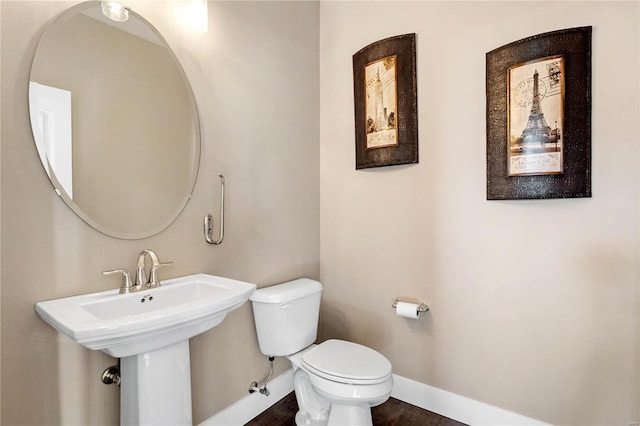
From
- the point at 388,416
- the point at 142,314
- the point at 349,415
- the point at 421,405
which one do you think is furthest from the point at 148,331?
the point at 421,405

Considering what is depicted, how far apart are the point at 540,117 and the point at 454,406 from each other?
5.03ft

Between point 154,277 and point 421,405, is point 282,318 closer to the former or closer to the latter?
point 154,277

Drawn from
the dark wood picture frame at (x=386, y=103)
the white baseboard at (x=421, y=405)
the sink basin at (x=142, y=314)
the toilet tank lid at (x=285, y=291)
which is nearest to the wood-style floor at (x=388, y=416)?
the white baseboard at (x=421, y=405)

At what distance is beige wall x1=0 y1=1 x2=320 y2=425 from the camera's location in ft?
3.51

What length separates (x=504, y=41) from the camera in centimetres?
163

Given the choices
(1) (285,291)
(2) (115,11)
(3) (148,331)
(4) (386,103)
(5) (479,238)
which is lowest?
(1) (285,291)

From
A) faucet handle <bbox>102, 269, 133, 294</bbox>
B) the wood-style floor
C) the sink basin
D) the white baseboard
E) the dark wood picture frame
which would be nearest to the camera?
the sink basin

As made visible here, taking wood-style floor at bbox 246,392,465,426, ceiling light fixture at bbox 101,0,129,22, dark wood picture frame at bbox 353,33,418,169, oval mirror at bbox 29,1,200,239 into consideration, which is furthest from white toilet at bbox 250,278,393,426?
ceiling light fixture at bbox 101,0,129,22

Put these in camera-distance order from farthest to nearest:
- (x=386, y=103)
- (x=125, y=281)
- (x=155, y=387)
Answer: (x=386, y=103)
(x=125, y=281)
(x=155, y=387)

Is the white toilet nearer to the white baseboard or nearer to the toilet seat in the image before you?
the toilet seat

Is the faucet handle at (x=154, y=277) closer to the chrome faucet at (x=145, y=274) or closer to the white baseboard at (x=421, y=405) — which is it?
the chrome faucet at (x=145, y=274)

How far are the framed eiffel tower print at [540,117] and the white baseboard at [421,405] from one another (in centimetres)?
108

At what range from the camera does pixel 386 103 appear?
1.99m

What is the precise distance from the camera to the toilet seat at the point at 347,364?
146cm
